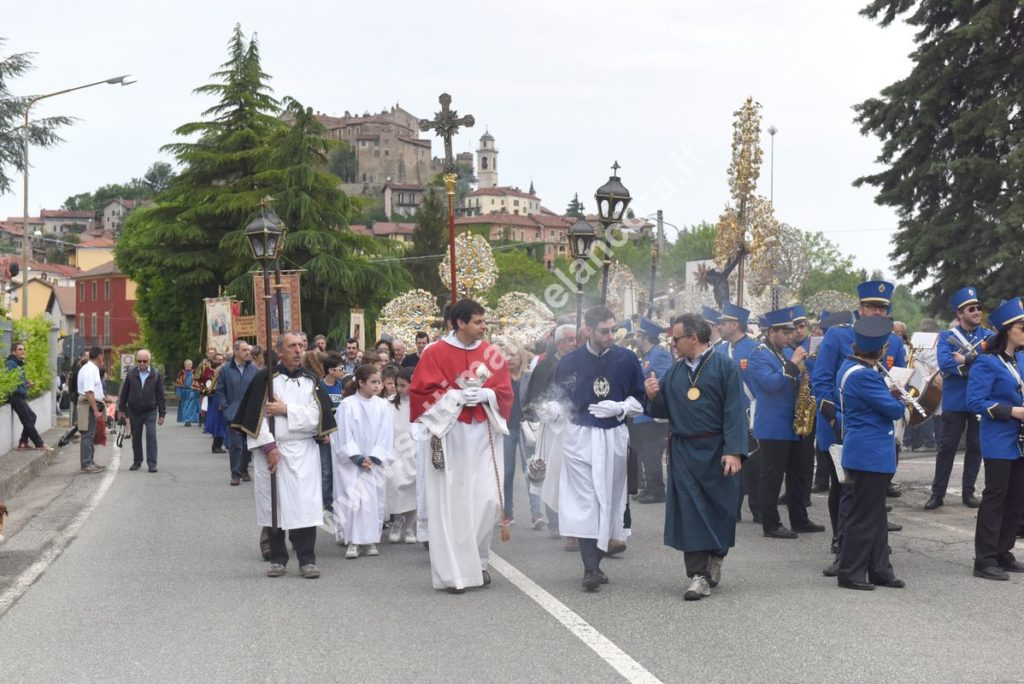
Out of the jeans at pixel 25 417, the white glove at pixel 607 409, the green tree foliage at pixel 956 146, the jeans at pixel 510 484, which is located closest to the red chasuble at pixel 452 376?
the white glove at pixel 607 409

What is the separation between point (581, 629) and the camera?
24.4 feet

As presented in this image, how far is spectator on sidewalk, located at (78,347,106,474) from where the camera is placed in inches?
770

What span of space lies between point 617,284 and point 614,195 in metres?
14.3

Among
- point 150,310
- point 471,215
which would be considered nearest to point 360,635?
point 150,310

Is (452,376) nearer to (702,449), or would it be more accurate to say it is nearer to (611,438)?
(611,438)

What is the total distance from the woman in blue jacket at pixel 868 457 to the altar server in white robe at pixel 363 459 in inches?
162

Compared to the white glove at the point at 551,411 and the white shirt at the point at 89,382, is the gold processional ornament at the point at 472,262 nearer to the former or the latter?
the white shirt at the point at 89,382

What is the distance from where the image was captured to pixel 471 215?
189 metres

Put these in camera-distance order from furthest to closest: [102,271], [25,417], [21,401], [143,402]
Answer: [102,271], [25,417], [21,401], [143,402]

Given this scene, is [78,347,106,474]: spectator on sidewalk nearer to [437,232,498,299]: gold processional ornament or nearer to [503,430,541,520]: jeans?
[437,232,498,299]: gold processional ornament

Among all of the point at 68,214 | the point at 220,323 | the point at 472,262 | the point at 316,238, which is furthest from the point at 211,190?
the point at 68,214

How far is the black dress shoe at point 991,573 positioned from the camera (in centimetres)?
897

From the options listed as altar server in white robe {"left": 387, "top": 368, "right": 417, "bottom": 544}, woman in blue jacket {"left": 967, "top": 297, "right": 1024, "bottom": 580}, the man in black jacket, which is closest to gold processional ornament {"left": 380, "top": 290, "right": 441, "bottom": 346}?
Result: the man in black jacket

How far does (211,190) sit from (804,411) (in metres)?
46.8
